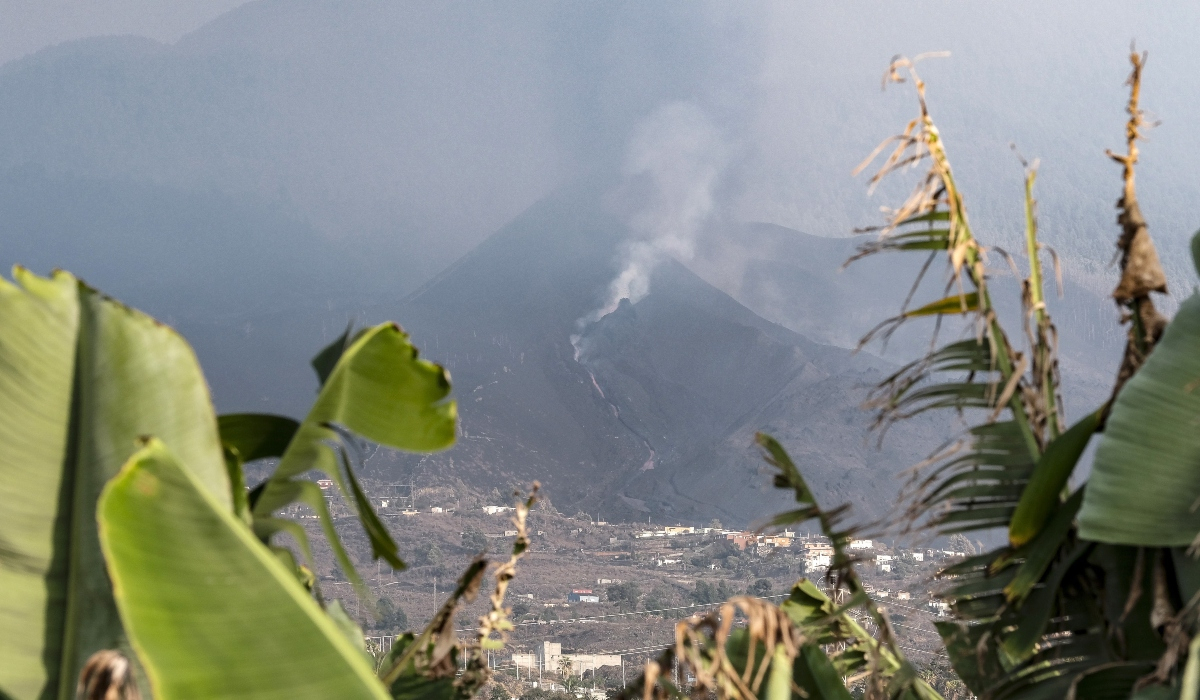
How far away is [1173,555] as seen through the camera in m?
2.61

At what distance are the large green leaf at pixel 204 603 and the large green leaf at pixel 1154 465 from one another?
1.98 m

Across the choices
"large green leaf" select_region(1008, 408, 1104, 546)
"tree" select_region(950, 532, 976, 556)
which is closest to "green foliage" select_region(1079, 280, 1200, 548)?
"large green leaf" select_region(1008, 408, 1104, 546)

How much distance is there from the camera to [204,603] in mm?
1365

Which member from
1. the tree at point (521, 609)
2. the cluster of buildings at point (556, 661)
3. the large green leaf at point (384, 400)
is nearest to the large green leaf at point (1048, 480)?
the large green leaf at point (384, 400)

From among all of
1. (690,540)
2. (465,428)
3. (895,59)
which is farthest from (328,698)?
(465,428)

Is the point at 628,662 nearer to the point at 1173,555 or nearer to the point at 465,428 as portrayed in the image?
the point at 1173,555

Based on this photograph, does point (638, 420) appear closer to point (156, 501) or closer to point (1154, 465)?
point (1154, 465)

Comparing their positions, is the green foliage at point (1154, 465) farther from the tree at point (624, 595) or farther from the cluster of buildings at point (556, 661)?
the tree at point (624, 595)

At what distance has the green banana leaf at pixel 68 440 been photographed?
171 centimetres

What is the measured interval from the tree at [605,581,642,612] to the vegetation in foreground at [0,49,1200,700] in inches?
2619

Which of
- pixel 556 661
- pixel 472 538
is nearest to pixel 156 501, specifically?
pixel 556 661

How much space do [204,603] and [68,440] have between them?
0.62m

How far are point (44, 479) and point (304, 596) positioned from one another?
67 centimetres

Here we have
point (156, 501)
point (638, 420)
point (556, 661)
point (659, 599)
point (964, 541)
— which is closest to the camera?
point (156, 501)
